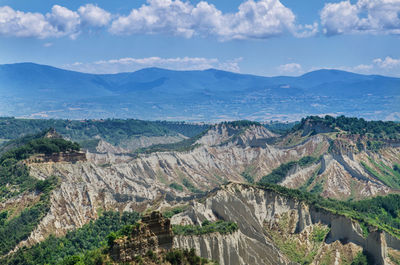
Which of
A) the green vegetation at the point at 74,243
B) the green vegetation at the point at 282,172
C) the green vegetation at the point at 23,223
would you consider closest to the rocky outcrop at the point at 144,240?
the green vegetation at the point at 74,243

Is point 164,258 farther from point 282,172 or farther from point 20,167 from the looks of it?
point 282,172

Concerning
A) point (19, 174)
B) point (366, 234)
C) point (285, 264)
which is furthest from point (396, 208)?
point (19, 174)

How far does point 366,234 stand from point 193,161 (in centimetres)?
11250

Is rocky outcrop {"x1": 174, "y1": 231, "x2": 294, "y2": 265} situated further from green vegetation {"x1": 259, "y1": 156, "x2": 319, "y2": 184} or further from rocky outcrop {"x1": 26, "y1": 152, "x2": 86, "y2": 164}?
green vegetation {"x1": 259, "y1": 156, "x2": 319, "y2": 184}

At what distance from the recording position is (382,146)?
191750 mm

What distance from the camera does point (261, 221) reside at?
98500 mm

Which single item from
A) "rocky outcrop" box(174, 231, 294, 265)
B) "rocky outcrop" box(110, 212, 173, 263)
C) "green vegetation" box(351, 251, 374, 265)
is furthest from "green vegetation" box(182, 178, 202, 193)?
"rocky outcrop" box(110, 212, 173, 263)

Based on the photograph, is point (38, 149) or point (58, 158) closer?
point (58, 158)

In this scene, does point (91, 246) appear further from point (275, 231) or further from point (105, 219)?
point (275, 231)

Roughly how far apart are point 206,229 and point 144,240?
2900cm

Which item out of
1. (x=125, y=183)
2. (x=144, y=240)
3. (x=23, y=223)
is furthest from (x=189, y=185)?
(x=144, y=240)

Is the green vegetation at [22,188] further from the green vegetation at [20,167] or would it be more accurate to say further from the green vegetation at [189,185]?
the green vegetation at [189,185]

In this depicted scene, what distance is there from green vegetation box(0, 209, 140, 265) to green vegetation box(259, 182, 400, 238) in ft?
95.6

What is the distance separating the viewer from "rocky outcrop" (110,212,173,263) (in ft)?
169
